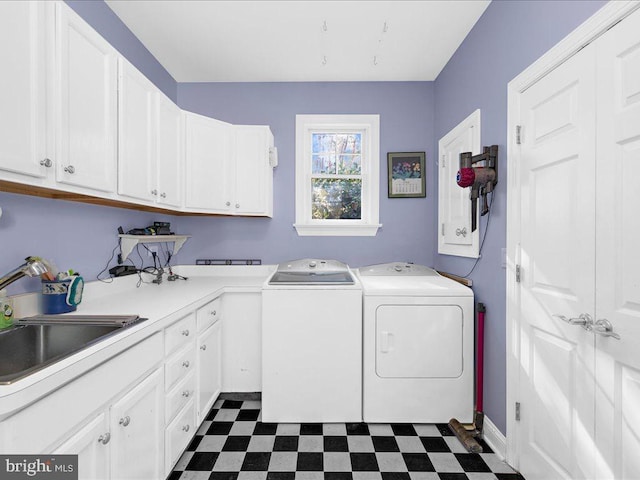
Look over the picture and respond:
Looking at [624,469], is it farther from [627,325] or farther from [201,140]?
[201,140]

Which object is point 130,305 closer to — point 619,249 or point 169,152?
→ point 169,152

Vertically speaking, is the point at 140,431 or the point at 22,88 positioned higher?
the point at 22,88

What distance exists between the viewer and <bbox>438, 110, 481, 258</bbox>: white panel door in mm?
2148

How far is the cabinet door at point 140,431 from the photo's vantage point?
1.15 metres

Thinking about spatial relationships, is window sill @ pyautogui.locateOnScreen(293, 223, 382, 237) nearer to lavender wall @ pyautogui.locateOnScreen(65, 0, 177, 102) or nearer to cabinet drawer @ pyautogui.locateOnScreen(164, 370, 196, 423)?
cabinet drawer @ pyautogui.locateOnScreen(164, 370, 196, 423)

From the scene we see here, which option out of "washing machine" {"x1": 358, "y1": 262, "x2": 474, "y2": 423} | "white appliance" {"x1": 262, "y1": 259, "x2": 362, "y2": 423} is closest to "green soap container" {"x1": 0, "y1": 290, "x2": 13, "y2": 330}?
"white appliance" {"x1": 262, "y1": 259, "x2": 362, "y2": 423}

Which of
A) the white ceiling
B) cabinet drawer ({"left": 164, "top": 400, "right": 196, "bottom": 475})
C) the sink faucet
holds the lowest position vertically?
cabinet drawer ({"left": 164, "top": 400, "right": 196, "bottom": 475})

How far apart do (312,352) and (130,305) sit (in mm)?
1133

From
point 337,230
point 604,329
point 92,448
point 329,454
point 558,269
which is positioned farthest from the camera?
point 337,230

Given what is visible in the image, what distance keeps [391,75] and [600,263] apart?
7.56ft

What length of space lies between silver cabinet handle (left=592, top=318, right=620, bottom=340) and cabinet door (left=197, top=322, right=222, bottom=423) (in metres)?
1.97

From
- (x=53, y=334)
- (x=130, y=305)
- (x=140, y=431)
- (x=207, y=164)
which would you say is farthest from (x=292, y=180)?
(x=140, y=431)

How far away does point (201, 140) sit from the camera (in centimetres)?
241

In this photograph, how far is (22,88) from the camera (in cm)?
106
